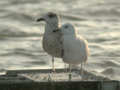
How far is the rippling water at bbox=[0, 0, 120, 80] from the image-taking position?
1669cm

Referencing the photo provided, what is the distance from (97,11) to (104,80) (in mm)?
15954

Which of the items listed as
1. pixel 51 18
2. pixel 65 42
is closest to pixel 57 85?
pixel 65 42

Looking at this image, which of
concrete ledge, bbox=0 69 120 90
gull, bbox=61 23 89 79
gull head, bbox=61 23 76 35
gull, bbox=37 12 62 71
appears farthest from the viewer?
gull, bbox=37 12 62 71

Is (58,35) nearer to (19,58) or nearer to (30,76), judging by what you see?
(30,76)

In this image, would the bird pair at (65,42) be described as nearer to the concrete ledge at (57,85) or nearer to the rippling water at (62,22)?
the concrete ledge at (57,85)

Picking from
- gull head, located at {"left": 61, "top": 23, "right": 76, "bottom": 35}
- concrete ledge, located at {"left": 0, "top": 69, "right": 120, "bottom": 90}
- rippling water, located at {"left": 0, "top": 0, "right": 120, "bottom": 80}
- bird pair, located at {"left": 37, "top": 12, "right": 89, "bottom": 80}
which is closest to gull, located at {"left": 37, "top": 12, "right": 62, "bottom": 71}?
bird pair, located at {"left": 37, "top": 12, "right": 89, "bottom": 80}

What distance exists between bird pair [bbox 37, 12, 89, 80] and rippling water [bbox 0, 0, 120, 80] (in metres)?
3.69

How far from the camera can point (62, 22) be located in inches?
922

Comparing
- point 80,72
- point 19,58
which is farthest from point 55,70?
point 19,58

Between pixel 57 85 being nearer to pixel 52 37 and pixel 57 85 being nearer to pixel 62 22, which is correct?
pixel 52 37

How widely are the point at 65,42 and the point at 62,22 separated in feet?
42.6

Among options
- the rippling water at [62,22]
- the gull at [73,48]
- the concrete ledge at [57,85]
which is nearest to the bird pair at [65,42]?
the gull at [73,48]

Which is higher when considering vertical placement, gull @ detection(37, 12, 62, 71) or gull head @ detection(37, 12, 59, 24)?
gull head @ detection(37, 12, 59, 24)

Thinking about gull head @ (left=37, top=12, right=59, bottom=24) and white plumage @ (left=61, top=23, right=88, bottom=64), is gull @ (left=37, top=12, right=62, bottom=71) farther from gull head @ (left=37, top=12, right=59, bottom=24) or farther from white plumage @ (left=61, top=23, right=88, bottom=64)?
white plumage @ (left=61, top=23, right=88, bottom=64)
